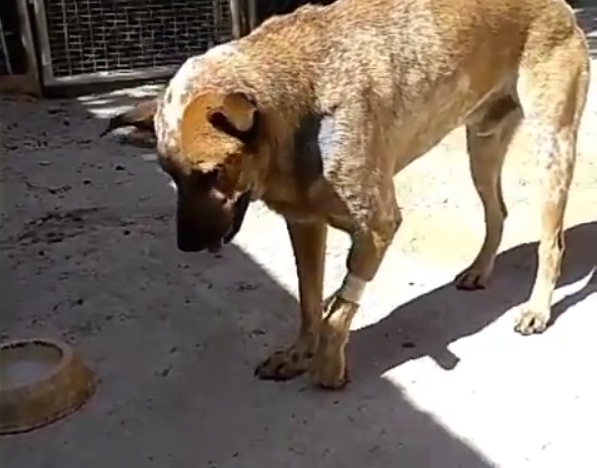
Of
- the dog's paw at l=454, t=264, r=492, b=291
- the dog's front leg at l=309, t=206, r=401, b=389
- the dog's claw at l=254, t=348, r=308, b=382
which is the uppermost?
the dog's front leg at l=309, t=206, r=401, b=389

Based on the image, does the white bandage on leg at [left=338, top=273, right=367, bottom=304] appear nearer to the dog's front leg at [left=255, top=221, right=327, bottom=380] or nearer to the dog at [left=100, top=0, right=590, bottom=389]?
the dog at [left=100, top=0, right=590, bottom=389]

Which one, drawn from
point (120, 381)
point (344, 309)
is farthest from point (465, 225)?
point (120, 381)

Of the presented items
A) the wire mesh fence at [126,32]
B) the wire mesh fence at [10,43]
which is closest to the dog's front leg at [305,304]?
the wire mesh fence at [126,32]

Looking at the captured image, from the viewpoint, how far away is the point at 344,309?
12.0 ft

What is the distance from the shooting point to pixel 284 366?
12.5 feet

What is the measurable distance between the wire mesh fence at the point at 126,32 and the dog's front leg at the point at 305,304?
4434 mm

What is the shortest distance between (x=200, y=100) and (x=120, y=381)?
1.16m

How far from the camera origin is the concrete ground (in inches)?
135

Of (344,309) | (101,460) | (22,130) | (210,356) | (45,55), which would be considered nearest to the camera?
(101,460)

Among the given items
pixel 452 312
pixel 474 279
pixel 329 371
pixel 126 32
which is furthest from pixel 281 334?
→ pixel 126 32

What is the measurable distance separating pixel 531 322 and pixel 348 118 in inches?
43.4

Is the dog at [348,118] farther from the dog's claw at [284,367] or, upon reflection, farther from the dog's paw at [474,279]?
the dog's paw at [474,279]

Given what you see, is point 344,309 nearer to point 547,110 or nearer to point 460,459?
point 460,459

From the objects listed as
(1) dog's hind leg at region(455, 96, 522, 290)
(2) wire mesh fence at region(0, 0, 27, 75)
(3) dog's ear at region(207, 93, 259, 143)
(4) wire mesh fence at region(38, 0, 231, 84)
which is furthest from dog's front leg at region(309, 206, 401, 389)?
(2) wire mesh fence at region(0, 0, 27, 75)
